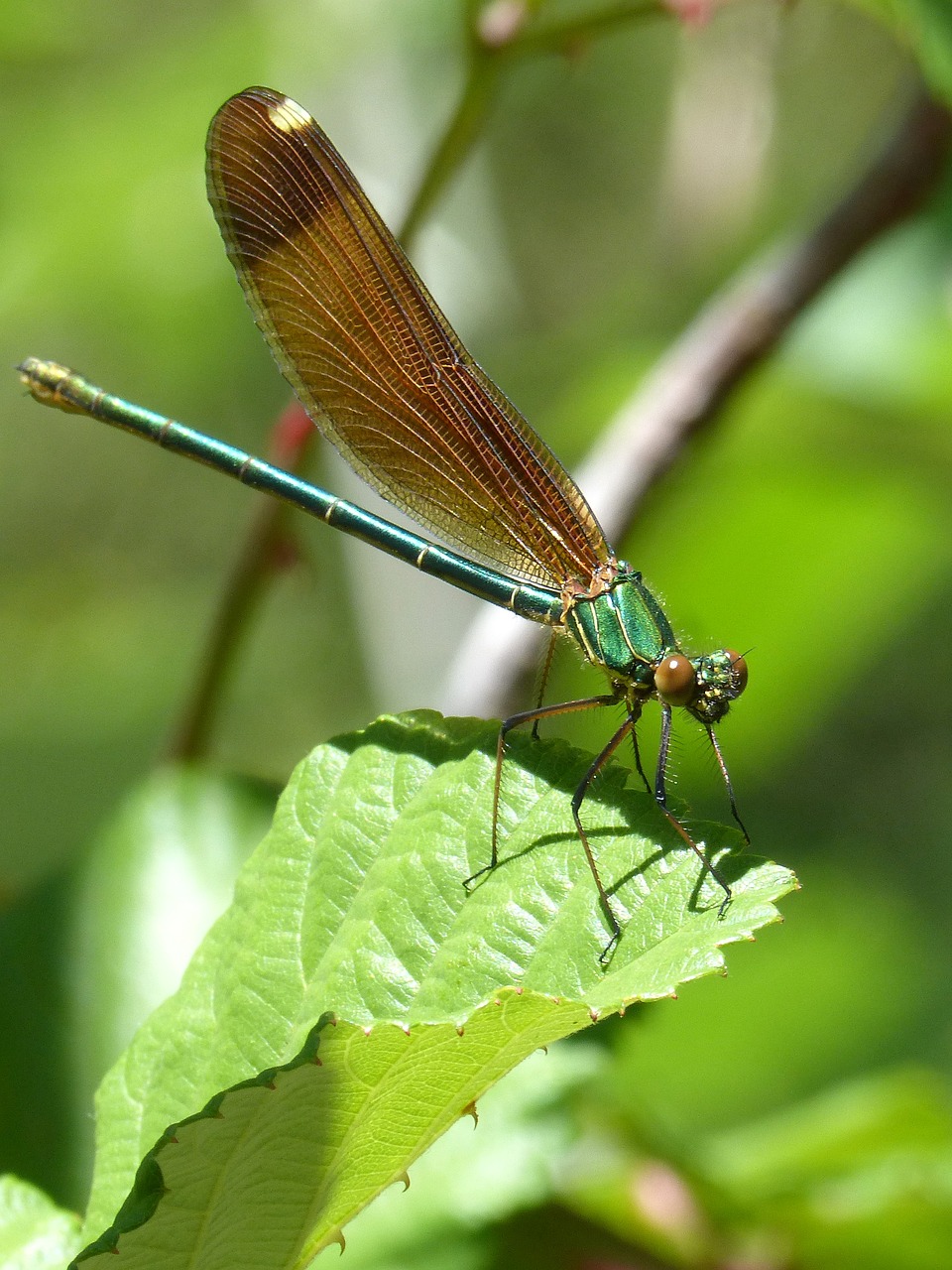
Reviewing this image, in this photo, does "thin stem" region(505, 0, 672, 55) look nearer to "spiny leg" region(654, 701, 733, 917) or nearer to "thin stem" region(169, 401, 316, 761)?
"thin stem" region(169, 401, 316, 761)

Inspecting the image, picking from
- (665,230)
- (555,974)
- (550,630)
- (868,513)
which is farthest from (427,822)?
(665,230)

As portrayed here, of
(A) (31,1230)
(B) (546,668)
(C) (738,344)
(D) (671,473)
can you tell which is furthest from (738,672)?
(A) (31,1230)

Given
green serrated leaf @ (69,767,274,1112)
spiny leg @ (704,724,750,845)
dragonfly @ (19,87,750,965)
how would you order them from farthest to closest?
1. dragonfly @ (19,87,750,965)
2. spiny leg @ (704,724,750,845)
3. green serrated leaf @ (69,767,274,1112)

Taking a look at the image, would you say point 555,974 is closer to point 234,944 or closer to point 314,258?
point 234,944

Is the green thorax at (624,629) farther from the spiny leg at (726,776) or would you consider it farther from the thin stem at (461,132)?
the thin stem at (461,132)

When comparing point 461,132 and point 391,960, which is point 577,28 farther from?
point 391,960

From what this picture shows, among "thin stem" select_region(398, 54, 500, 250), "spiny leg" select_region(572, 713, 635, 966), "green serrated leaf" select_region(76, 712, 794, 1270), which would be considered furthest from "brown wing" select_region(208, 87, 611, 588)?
"green serrated leaf" select_region(76, 712, 794, 1270)
